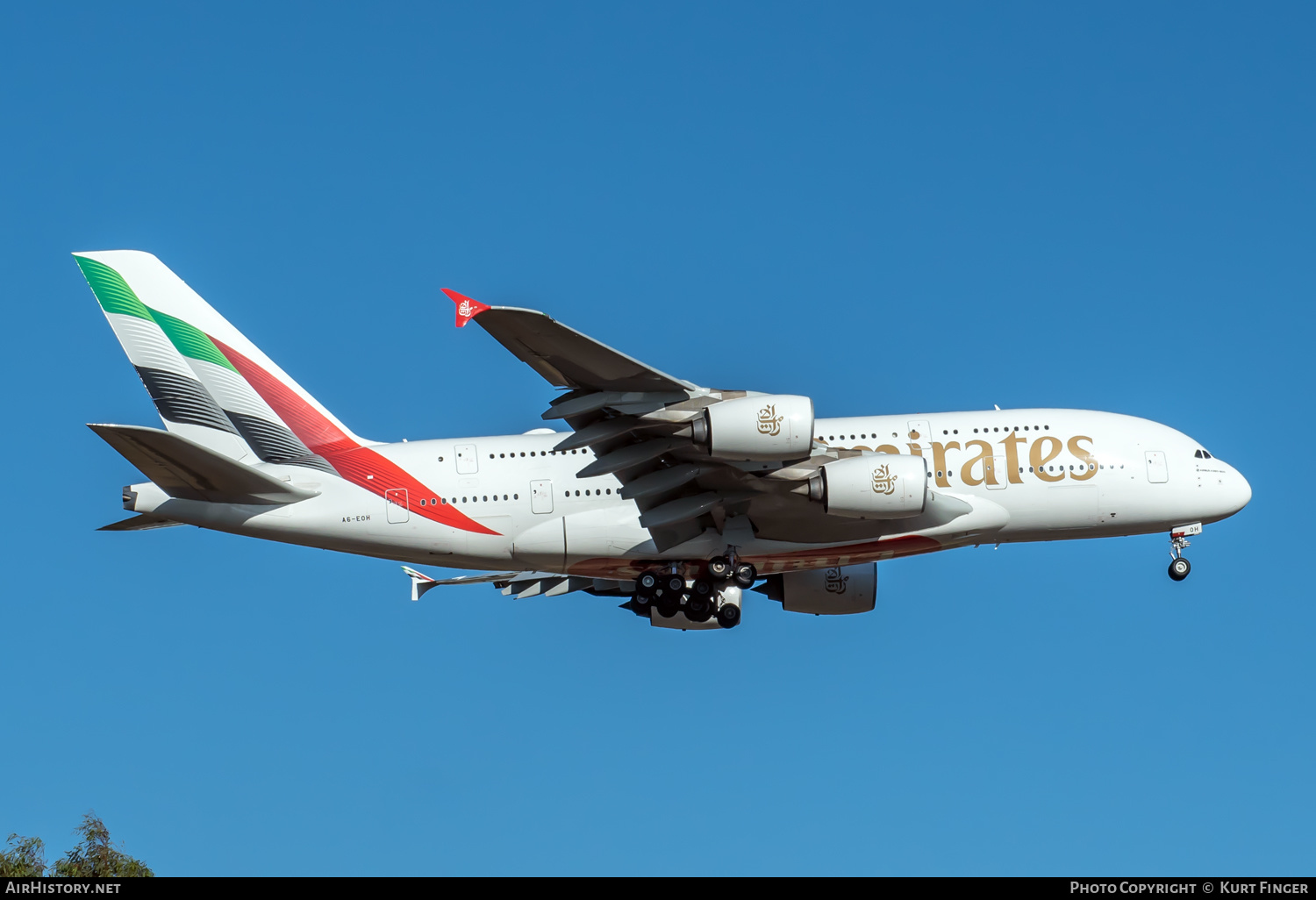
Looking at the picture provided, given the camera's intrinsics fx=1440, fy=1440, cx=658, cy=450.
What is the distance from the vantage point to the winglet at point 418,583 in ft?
118

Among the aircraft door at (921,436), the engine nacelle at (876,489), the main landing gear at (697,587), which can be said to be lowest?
the main landing gear at (697,587)

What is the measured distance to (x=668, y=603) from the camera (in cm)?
3269

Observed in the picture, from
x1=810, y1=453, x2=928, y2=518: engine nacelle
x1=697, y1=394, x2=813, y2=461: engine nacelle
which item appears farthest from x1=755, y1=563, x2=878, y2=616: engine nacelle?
x1=697, y1=394, x2=813, y2=461: engine nacelle

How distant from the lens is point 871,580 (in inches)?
1401

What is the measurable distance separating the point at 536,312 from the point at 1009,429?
12.8m

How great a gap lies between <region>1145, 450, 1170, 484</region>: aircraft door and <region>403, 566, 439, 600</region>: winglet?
17.4 meters

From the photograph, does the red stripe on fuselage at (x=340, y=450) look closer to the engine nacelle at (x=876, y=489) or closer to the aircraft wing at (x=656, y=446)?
the aircraft wing at (x=656, y=446)

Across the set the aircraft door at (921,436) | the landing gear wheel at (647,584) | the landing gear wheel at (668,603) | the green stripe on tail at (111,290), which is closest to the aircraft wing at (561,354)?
the landing gear wheel at (647,584)

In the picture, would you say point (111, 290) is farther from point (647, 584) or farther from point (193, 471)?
point (647, 584)

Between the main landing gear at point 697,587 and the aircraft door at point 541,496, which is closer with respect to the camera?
the aircraft door at point 541,496

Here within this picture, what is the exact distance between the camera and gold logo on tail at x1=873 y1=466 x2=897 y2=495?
29.8 metres

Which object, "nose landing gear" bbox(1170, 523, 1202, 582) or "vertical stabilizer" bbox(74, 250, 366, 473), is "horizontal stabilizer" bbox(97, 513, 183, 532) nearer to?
"vertical stabilizer" bbox(74, 250, 366, 473)

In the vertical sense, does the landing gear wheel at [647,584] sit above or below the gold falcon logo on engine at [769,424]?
below

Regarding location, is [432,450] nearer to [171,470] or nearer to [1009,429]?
[171,470]
